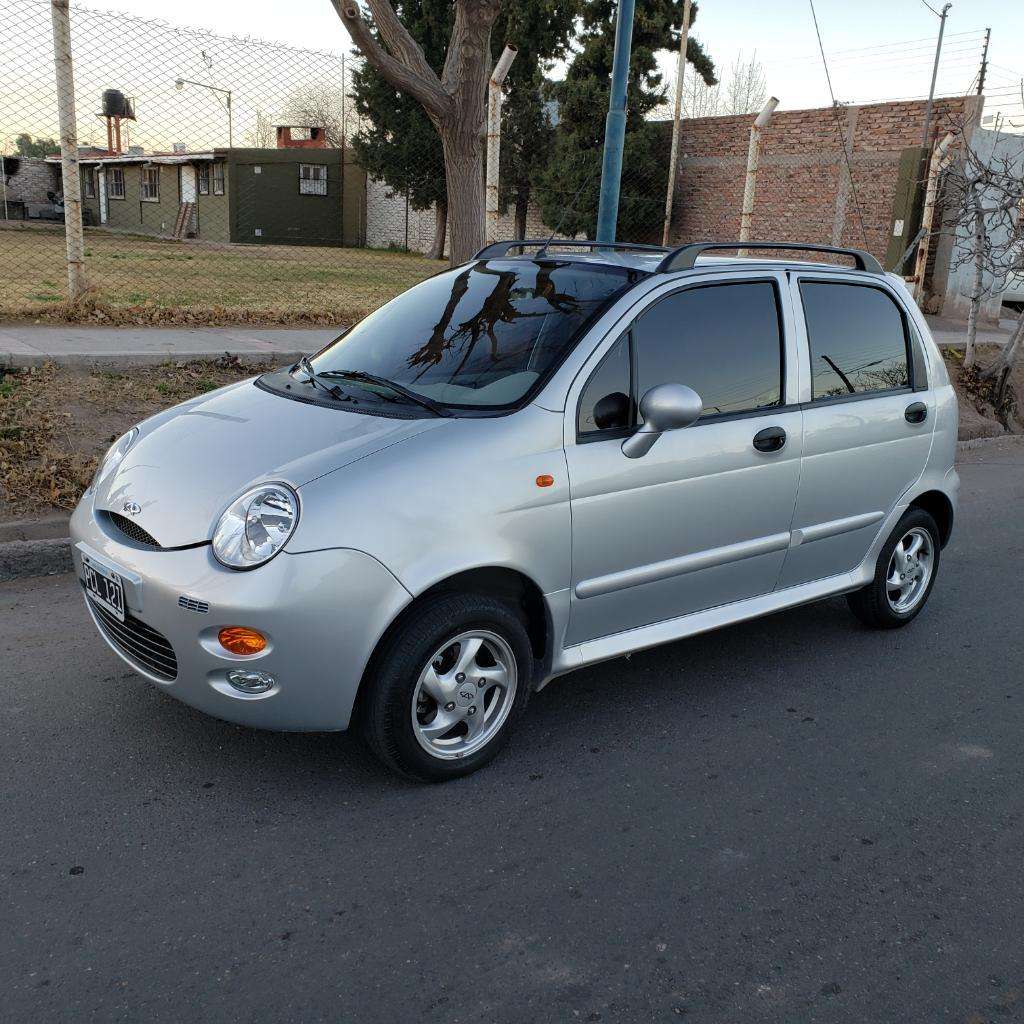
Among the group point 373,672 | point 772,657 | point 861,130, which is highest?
point 861,130

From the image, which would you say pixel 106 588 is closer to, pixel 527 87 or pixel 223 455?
pixel 223 455

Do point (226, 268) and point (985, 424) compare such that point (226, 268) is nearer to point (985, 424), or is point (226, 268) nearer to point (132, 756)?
point (985, 424)

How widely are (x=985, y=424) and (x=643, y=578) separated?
861cm

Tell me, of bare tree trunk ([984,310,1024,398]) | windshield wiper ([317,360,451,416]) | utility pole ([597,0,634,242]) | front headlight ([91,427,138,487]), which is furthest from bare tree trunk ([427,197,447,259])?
front headlight ([91,427,138,487])

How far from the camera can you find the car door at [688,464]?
3.62m

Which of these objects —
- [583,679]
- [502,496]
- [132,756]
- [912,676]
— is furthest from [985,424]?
[132,756]

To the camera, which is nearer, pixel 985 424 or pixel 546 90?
pixel 985 424

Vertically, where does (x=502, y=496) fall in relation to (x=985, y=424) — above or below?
above

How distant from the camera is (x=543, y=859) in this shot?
3076mm

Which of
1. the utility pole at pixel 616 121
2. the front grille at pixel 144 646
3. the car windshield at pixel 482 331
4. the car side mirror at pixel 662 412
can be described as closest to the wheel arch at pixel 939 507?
the car side mirror at pixel 662 412

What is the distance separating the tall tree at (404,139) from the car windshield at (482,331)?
26495 mm

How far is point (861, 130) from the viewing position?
1911cm

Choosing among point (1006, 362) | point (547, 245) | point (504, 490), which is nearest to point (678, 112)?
point (1006, 362)

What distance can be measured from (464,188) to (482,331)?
6.75 meters
